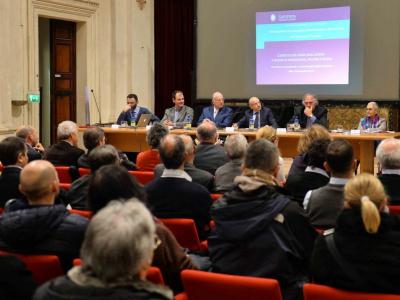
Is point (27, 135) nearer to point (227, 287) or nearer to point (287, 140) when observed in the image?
point (287, 140)

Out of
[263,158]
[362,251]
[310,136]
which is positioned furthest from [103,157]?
[362,251]

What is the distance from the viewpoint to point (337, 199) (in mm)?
3059

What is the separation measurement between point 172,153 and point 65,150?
2.14 m

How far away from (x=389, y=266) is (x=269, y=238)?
0.55 metres

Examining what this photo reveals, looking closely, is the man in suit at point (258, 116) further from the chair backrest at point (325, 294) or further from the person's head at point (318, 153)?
the chair backrest at point (325, 294)

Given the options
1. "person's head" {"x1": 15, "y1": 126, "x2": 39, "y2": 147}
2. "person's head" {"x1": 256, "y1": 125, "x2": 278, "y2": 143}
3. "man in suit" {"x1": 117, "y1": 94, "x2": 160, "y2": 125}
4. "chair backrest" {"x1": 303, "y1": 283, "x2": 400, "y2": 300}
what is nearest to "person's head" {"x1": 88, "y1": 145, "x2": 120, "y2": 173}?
"person's head" {"x1": 256, "y1": 125, "x2": 278, "y2": 143}

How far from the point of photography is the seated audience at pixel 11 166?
3713mm

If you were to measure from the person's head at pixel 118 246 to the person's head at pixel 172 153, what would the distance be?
1954 mm

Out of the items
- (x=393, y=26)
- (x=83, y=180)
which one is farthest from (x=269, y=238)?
(x=393, y=26)

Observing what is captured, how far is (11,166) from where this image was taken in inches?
149

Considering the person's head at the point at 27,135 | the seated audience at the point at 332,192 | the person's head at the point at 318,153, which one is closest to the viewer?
the seated audience at the point at 332,192

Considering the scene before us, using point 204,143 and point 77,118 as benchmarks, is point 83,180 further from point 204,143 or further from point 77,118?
point 77,118

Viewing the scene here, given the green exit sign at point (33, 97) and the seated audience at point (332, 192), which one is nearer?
the seated audience at point (332, 192)

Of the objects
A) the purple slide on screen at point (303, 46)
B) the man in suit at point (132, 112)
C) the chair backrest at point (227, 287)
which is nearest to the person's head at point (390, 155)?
the chair backrest at point (227, 287)
